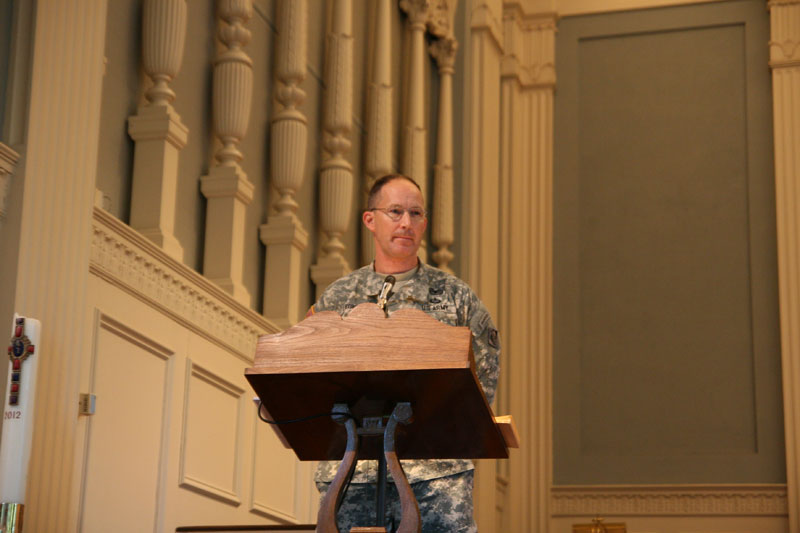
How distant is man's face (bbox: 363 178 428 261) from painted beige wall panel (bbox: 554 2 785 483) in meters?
7.20

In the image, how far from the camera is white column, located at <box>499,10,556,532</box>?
9.90 metres

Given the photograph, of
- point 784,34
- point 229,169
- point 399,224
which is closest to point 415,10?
point 784,34

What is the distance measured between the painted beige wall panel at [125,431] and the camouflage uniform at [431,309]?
1756 millimetres

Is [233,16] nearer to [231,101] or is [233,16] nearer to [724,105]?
[231,101]

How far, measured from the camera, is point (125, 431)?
4840 millimetres

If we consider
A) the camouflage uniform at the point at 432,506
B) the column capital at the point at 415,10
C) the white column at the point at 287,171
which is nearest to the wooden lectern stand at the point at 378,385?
the camouflage uniform at the point at 432,506

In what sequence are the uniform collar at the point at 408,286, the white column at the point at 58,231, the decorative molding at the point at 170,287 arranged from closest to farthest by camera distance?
the uniform collar at the point at 408,286 → the white column at the point at 58,231 → the decorative molding at the point at 170,287

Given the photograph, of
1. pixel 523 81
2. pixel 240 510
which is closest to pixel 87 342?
pixel 240 510

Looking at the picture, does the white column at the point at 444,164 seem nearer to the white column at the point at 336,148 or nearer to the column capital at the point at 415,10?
the column capital at the point at 415,10

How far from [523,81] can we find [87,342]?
7.04 meters

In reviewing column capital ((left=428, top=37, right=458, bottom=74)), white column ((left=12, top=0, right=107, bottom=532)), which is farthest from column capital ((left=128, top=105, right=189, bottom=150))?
column capital ((left=428, top=37, right=458, bottom=74))

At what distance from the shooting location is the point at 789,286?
9.86 meters

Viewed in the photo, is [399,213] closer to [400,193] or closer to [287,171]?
[400,193]

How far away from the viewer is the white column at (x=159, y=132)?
17.3 ft
